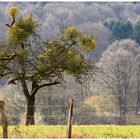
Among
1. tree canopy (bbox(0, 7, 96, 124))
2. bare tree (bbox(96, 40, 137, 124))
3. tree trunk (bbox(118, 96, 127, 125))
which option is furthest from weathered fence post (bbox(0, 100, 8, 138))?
bare tree (bbox(96, 40, 137, 124))

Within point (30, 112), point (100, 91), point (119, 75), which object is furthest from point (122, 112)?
point (30, 112)

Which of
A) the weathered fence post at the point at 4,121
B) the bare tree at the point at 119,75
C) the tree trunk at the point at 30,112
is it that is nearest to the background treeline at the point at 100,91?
the bare tree at the point at 119,75

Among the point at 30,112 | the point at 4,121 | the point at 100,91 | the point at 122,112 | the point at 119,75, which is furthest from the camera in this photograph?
the point at 100,91

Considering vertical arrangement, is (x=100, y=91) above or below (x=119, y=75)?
below

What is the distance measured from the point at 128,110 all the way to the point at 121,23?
74.7 m

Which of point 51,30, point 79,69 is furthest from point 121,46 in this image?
point 79,69

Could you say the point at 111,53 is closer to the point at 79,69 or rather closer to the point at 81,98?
the point at 81,98

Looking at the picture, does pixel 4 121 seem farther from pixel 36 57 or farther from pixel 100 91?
pixel 100 91

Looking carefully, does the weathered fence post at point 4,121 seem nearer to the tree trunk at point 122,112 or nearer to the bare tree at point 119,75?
the tree trunk at point 122,112

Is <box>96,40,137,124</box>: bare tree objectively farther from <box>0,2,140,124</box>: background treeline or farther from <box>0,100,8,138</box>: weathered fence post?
<box>0,100,8,138</box>: weathered fence post

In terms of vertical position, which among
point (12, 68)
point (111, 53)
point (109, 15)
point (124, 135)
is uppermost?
point (109, 15)

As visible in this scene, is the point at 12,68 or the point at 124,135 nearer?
the point at 124,135

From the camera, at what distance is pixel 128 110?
6538 centimetres

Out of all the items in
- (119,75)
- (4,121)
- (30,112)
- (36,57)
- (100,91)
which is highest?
(119,75)
